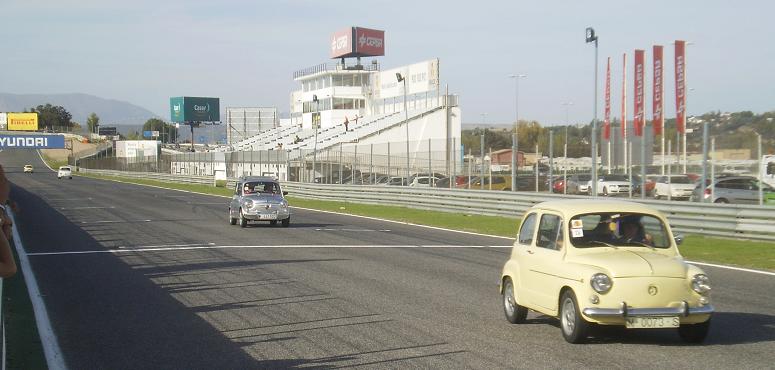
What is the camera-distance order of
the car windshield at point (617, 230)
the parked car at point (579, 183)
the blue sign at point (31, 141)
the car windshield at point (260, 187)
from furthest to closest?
the blue sign at point (31, 141)
the parked car at point (579, 183)
the car windshield at point (260, 187)
the car windshield at point (617, 230)

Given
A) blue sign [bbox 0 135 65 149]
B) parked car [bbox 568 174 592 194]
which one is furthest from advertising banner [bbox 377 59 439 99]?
blue sign [bbox 0 135 65 149]

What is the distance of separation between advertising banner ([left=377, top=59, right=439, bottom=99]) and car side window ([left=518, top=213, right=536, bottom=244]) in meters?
63.5

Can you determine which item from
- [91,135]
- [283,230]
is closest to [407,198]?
[283,230]

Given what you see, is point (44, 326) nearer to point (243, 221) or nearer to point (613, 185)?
point (243, 221)

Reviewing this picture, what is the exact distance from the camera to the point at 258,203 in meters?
27.8

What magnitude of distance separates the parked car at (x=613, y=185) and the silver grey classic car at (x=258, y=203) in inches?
382

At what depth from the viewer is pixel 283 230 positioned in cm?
2650

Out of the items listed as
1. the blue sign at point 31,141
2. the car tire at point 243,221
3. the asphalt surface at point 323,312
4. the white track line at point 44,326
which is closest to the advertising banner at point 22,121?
the blue sign at point 31,141

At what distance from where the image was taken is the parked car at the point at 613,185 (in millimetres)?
25952

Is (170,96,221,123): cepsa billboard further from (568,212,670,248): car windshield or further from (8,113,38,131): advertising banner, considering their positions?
(568,212,670,248): car windshield

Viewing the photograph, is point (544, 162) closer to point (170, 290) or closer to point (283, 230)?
point (283, 230)

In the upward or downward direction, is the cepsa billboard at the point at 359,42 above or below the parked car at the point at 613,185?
above

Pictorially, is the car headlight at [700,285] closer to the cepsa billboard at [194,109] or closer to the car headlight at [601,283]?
the car headlight at [601,283]

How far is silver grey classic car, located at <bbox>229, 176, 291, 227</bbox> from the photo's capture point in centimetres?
2775
